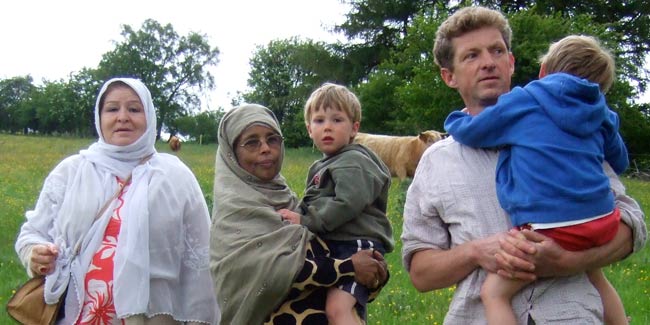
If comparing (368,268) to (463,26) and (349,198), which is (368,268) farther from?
(463,26)

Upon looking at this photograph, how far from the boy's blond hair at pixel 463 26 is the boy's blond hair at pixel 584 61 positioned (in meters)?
0.23

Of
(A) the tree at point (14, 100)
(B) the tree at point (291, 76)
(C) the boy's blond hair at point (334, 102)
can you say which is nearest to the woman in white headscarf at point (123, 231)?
(C) the boy's blond hair at point (334, 102)

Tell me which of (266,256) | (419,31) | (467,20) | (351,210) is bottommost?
(266,256)

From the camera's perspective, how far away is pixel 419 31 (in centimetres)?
3125

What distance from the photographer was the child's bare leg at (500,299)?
2.51m

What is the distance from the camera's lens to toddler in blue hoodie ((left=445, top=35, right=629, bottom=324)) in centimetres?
247

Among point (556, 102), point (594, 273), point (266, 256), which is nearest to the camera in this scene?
point (556, 102)

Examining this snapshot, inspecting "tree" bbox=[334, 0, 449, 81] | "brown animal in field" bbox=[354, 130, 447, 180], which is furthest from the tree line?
"brown animal in field" bbox=[354, 130, 447, 180]

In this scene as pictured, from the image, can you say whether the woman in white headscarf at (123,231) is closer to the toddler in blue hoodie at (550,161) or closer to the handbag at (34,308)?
the handbag at (34,308)

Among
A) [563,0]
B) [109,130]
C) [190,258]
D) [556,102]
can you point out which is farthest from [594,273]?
[563,0]

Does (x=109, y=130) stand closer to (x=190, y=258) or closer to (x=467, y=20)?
(x=190, y=258)

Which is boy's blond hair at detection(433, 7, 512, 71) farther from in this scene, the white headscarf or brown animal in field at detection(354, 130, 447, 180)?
brown animal in field at detection(354, 130, 447, 180)

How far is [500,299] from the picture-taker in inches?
99.2

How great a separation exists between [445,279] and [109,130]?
1.95 m
